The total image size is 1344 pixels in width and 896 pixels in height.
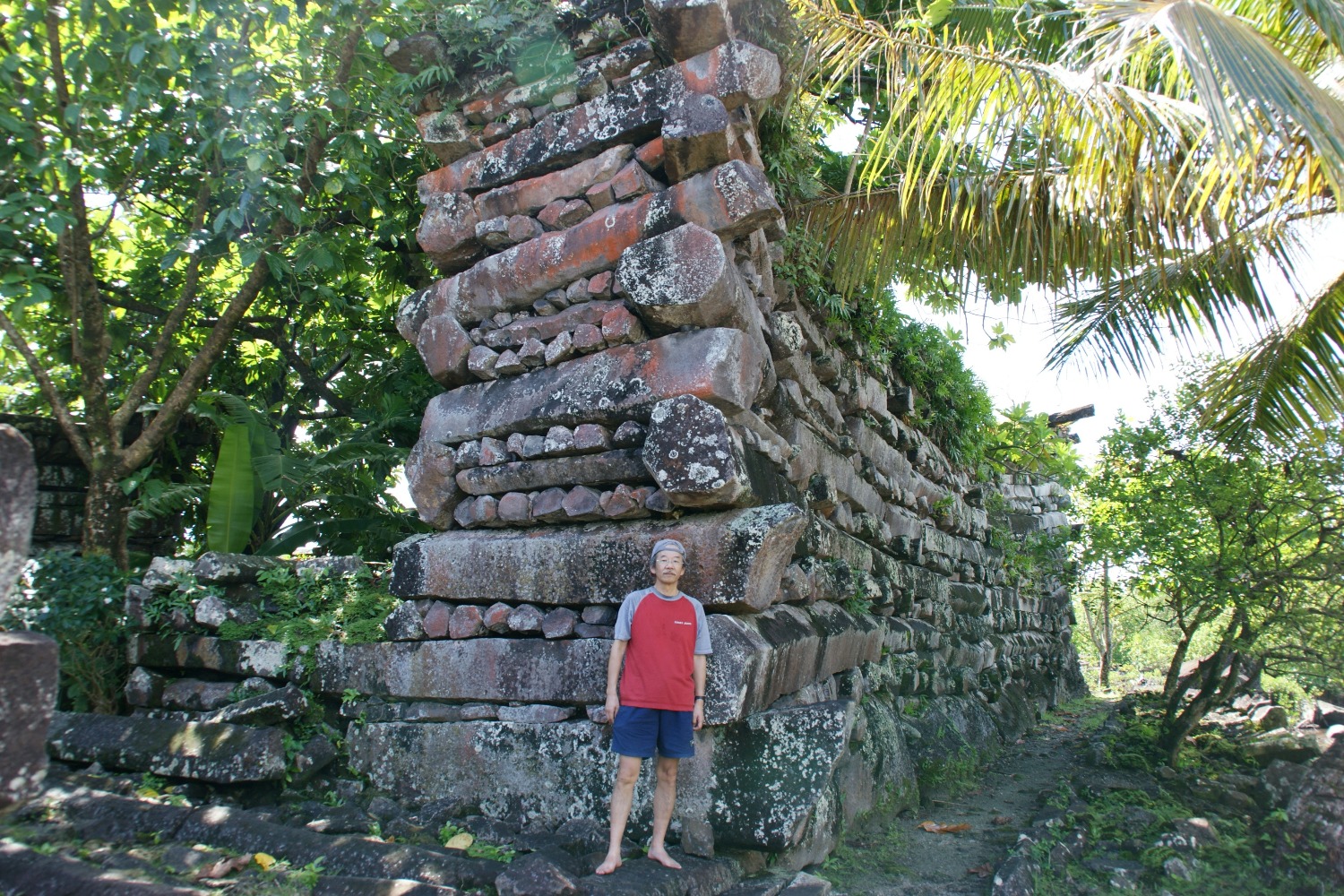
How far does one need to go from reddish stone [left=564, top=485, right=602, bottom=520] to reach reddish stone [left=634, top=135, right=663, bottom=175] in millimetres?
1462

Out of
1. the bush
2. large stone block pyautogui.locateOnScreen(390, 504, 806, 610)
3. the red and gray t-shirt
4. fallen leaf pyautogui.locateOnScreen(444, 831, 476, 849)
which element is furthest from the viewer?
the bush

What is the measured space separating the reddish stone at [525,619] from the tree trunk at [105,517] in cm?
298

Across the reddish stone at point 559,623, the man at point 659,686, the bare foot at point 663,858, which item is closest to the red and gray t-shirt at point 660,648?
the man at point 659,686

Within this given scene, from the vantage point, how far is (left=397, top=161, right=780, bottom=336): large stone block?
3752mm

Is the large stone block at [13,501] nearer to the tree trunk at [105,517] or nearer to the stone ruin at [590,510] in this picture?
the stone ruin at [590,510]

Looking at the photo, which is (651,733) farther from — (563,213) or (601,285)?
(563,213)

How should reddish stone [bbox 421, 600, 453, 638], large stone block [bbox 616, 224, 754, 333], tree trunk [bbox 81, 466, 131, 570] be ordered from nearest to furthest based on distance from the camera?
large stone block [bbox 616, 224, 754, 333], reddish stone [bbox 421, 600, 453, 638], tree trunk [bbox 81, 466, 131, 570]

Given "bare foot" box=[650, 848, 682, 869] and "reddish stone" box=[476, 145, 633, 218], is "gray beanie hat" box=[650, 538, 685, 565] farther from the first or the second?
"reddish stone" box=[476, 145, 633, 218]

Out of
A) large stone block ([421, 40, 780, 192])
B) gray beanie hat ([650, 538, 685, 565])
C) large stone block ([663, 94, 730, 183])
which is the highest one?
large stone block ([421, 40, 780, 192])

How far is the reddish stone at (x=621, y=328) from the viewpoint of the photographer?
3754 millimetres

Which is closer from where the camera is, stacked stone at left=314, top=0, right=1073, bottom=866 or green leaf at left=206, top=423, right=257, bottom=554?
stacked stone at left=314, top=0, right=1073, bottom=866

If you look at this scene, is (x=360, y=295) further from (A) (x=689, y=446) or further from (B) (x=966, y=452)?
(B) (x=966, y=452)

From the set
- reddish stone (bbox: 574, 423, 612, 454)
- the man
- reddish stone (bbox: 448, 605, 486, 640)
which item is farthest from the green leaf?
the man

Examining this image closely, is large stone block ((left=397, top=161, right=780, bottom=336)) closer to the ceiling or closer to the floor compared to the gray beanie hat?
closer to the ceiling
